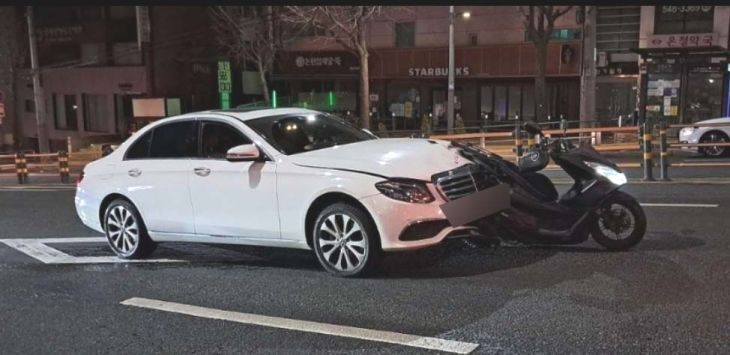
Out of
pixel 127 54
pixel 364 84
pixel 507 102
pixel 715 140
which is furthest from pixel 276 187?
pixel 127 54

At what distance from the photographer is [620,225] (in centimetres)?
658

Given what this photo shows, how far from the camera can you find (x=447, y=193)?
5.78 meters

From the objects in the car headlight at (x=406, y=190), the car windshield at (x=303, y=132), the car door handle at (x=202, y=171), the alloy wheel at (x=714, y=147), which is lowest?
the alloy wheel at (x=714, y=147)

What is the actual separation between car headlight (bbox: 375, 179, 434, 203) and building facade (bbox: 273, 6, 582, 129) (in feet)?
85.4

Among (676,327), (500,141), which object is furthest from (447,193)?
(500,141)

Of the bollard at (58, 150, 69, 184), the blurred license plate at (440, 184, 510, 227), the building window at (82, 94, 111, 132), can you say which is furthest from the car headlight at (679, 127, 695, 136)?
the building window at (82, 94, 111, 132)

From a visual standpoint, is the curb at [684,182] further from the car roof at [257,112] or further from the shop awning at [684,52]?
the shop awning at [684,52]

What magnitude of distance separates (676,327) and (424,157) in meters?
2.46

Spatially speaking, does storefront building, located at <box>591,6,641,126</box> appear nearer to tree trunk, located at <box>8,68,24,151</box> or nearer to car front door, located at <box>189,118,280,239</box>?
car front door, located at <box>189,118,280,239</box>

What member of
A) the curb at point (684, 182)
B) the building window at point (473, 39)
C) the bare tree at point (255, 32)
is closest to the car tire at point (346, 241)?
the curb at point (684, 182)

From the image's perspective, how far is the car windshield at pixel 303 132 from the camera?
653 cm

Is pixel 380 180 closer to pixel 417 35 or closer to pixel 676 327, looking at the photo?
pixel 676 327

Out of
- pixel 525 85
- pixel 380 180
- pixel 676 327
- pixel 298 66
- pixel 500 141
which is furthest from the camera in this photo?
pixel 298 66

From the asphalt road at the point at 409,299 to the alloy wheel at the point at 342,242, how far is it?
0.18m
